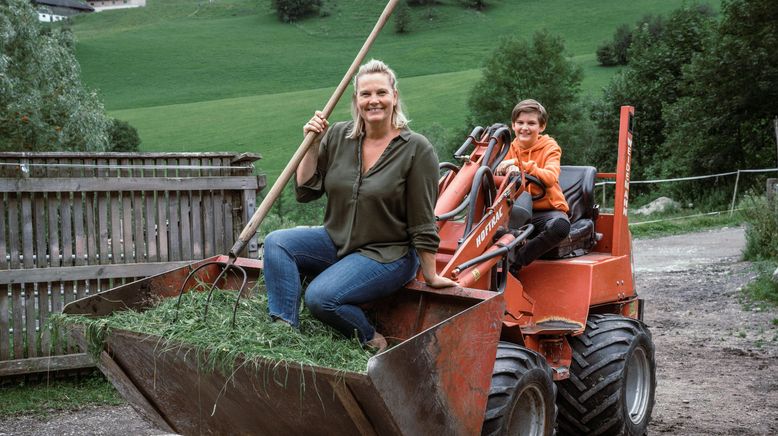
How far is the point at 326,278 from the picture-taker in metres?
4.12

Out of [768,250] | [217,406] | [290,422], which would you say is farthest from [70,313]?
[768,250]

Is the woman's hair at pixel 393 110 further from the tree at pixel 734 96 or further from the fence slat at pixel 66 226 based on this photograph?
the tree at pixel 734 96

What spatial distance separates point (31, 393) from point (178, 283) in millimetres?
2941

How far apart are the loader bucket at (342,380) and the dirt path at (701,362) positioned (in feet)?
6.37

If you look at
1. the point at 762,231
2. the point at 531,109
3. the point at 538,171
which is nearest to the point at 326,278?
the point at 538,171

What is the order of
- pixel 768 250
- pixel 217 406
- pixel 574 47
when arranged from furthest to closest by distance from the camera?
pixel 574 47 → pixel 768 250 → pixel 217 406

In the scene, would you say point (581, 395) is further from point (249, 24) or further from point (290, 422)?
point (249, 24)

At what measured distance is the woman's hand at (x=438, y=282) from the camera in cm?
429

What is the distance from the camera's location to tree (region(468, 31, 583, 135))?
48.2 m

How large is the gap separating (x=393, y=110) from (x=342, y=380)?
149 centimetres

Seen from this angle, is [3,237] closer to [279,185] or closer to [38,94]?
[279,185]

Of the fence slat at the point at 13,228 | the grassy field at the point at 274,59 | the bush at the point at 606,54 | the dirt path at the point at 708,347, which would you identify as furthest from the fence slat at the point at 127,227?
the bush at the point at 606,54

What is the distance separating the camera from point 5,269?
7.05 m

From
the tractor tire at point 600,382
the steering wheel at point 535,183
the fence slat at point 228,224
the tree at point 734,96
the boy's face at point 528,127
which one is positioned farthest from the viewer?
the tree at point 734,96
